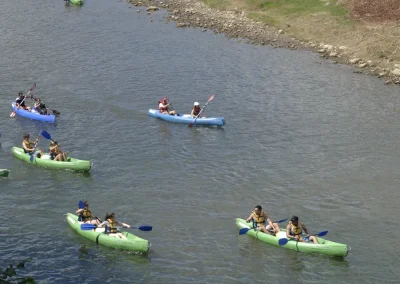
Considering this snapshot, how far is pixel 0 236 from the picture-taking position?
29.4 m

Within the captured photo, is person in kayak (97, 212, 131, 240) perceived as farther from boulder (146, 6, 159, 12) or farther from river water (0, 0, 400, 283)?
boulder (146, 6, 159, 12)

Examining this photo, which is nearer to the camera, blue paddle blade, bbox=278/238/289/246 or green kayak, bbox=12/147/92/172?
blue paddle blade, bbox=278/238/289/246

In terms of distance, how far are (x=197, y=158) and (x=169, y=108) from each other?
24.6 feet

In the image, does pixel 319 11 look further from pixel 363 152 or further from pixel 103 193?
pixel 103 193

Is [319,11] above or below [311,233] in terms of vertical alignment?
above

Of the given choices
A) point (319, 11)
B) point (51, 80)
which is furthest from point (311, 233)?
point (319, 11)

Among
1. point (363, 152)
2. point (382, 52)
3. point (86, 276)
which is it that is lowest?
point (86, 276)

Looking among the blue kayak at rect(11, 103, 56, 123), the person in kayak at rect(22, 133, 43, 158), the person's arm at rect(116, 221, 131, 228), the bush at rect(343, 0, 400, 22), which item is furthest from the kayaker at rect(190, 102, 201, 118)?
the bush at rect(343, 0, 400, 22)

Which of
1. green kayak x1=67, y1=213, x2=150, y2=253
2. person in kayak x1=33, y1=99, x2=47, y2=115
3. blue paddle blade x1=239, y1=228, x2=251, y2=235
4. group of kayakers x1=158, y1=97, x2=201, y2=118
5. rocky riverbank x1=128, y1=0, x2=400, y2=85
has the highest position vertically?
rocky riverbank x1=128, y1=0, x2=400, y2=85

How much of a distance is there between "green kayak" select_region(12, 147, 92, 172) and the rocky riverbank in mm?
26092

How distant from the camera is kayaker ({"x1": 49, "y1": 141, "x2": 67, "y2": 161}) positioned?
1430 inches

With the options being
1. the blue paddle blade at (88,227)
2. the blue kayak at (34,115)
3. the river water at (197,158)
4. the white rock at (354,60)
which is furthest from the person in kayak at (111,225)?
the white rock at (354,60)

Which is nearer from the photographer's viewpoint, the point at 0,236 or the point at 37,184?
the point at 0,236

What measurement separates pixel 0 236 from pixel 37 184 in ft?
18.6
